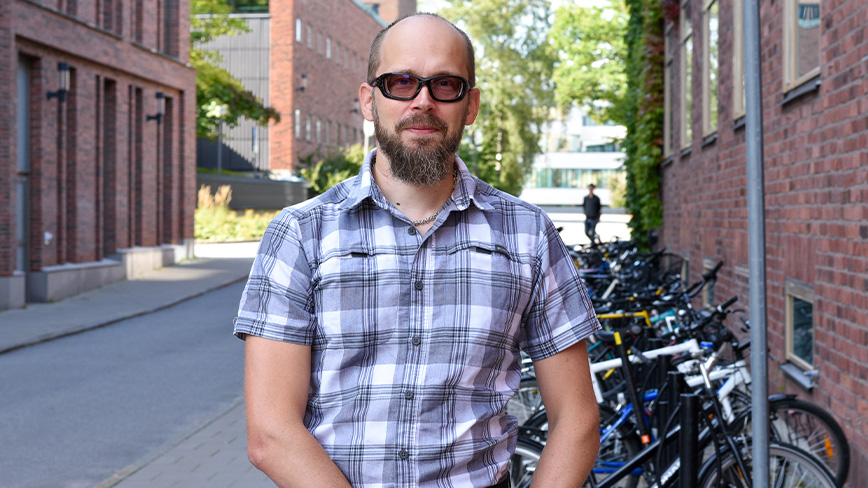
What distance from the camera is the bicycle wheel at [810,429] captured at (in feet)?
16.7

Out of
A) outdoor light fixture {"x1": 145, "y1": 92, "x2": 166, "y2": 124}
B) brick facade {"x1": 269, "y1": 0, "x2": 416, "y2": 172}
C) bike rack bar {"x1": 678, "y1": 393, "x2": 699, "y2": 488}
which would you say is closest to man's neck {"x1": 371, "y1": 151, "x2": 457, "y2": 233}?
bike rack bar {"x1": 678, "y1": 393, "x2": 699, "y2": 488}

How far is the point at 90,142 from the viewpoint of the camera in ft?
71.4

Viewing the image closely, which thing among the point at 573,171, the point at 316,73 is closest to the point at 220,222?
the point at 316,73

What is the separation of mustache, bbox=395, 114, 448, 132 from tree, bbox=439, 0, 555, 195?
4754 cm

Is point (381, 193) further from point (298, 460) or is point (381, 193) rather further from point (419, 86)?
point (298, 460)

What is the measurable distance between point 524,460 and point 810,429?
1382mm

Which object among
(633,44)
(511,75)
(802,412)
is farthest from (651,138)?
(511,75)

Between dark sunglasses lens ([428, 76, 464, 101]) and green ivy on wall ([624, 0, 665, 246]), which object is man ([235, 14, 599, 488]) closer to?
dark sunglasses lens ([428, 76, 464, 101])

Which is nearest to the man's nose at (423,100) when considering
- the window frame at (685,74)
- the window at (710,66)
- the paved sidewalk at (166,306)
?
the paved sidewalk at (166,306)

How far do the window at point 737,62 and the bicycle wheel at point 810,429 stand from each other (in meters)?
4.55

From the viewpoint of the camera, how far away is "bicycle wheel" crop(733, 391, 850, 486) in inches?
200

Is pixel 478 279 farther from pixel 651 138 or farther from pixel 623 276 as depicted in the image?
pixel 651 138

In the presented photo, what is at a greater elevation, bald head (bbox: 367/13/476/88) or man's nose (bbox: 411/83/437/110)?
bald head (bbox: 367/13/476/88)

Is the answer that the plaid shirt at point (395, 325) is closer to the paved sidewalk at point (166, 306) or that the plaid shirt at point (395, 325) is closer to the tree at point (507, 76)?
the paved sidewalk at point (166, 306)
